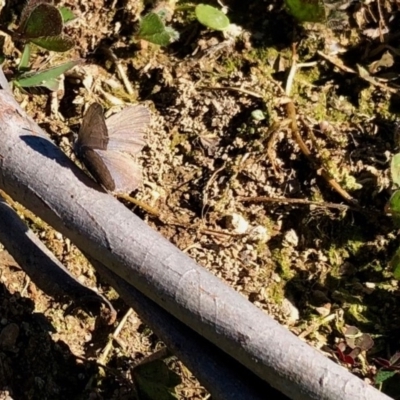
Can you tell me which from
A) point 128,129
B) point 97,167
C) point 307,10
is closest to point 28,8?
point 128,129

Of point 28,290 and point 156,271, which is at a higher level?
point 156,271

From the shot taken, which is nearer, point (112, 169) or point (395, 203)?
point (112, 169)

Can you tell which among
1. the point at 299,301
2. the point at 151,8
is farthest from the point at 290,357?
the point at 151,8

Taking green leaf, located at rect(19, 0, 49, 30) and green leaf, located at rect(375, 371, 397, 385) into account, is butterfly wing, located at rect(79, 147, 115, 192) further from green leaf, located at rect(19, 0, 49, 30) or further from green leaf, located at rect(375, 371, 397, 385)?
green leaf, located at rect(375, 371, 397, 385)

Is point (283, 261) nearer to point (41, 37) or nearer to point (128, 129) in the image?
point (128, 129)

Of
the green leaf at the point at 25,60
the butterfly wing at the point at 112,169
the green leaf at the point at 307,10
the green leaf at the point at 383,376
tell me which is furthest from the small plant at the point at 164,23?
the green leaf at the point at 383,376

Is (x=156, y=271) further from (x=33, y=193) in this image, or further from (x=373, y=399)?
(x=373, y=399)
